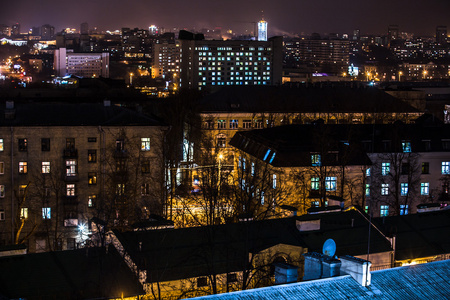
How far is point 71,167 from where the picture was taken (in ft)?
151

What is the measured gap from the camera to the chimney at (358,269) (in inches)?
695

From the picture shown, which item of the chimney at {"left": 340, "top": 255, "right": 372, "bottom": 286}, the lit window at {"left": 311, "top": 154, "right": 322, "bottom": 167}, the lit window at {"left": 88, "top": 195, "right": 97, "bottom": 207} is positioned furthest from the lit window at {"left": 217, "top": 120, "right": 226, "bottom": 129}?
the chimney at {"left": 340, "top": 255, "right": 372, "bottom": 286}

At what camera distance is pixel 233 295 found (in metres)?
16.8

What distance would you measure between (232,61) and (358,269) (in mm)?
172746

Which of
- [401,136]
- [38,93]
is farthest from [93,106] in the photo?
[38,93]

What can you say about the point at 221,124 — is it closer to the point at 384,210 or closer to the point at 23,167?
the point at 384,210

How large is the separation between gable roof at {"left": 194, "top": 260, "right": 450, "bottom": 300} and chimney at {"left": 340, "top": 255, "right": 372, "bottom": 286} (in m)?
0.13

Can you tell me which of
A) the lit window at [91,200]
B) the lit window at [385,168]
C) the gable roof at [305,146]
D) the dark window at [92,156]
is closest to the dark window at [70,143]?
the dark window at [92,156]

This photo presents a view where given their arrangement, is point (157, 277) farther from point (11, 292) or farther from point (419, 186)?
point (419, 186)

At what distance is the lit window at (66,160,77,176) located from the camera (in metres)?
46.0

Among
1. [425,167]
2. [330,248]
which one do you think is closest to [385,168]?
[425,167]

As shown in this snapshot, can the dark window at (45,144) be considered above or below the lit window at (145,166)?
above

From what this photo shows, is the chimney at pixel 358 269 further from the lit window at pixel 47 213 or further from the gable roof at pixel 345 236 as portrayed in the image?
the lit window at pixel 47 213

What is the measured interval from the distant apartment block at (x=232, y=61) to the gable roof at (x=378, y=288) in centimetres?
16604
